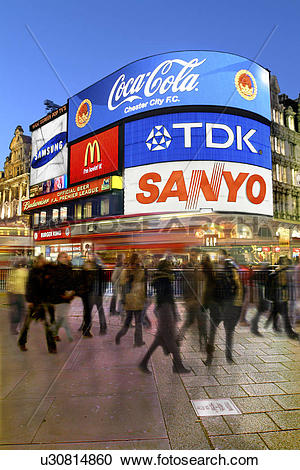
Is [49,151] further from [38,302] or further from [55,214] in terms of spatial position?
[38,302]

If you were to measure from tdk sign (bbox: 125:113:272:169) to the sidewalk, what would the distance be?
1057 inches

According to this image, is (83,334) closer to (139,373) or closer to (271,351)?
(139,373)

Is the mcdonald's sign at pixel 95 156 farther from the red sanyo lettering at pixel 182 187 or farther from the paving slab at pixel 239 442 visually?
the paving slab at pixel 239 442

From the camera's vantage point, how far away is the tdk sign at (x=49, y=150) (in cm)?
4469

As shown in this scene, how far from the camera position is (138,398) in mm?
3916

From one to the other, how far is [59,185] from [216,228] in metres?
27.1

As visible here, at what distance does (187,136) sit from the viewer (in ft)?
103

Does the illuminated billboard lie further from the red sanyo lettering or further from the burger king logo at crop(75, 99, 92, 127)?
the red sanyo lettering

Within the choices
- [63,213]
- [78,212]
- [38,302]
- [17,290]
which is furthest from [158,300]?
[63,213]

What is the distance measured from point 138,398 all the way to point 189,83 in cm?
3294

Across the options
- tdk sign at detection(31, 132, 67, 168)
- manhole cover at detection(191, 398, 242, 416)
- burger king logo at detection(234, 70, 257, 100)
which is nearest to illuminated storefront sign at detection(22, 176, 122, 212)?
tdk sign at detection(31, 132, 67, 168)

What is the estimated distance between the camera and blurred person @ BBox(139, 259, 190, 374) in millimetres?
4978

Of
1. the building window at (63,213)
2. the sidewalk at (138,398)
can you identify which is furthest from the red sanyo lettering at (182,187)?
the sidewalk at (138,398)

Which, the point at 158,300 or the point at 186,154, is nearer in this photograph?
the point at 158,300
